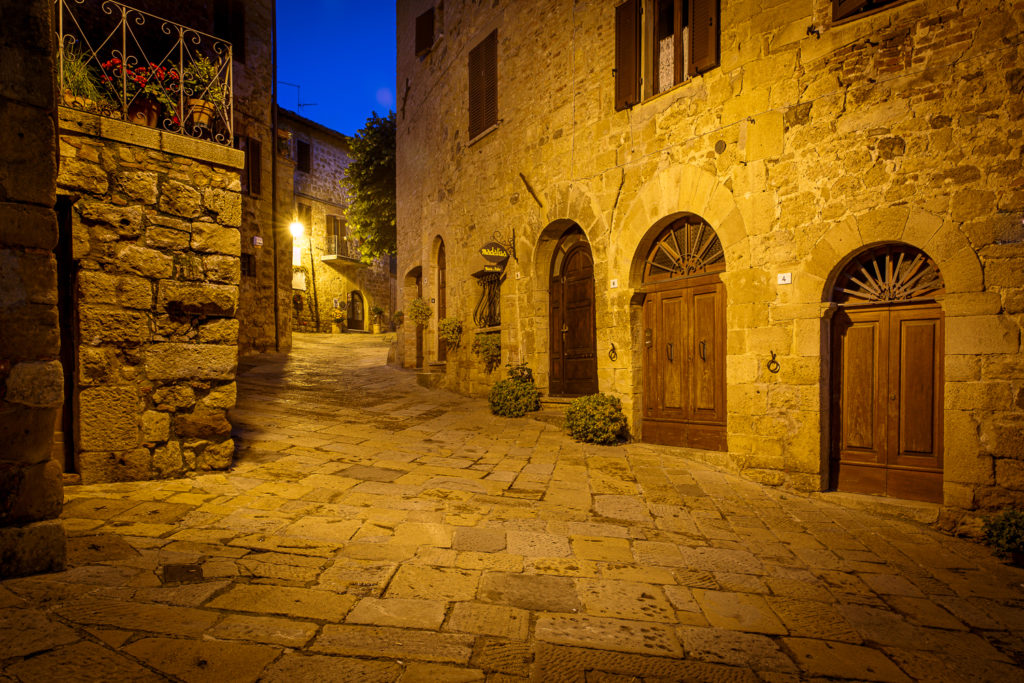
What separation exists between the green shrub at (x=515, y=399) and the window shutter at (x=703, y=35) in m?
4.85

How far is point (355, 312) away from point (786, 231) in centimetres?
2113

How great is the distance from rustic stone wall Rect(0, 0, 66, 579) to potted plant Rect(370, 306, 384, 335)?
22.1 meters

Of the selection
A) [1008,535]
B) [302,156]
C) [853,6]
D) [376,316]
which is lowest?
[1008,535]

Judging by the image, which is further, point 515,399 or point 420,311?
point 420,311

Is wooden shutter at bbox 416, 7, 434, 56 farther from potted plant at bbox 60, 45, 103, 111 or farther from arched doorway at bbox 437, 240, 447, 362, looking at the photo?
potted plant at bbox 60, 45, 103, 111

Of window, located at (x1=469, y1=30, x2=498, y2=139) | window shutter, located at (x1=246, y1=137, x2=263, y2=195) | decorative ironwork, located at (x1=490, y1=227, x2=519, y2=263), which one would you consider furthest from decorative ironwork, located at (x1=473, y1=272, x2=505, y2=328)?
window shutter, located at (x1=246, y1=137, x2=263, y2=195)

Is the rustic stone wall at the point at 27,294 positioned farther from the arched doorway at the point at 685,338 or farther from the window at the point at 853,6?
the window at the point at 853,6

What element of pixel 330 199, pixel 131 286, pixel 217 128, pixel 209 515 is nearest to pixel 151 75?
pixel 217 128

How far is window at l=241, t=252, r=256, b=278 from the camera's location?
46.5 ft

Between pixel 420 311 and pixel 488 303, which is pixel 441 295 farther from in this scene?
pixel 488 303

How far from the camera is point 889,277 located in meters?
4.85

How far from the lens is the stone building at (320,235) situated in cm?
2041

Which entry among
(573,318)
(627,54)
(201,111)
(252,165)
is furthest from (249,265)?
(627,54)

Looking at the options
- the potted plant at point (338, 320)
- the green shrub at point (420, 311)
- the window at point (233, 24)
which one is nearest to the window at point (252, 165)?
the window at point (233, 24)
